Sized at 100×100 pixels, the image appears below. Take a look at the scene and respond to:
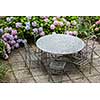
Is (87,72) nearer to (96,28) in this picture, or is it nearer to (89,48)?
(89,48)

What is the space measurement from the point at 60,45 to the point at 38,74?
0.68 meters

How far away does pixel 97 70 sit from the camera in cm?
554

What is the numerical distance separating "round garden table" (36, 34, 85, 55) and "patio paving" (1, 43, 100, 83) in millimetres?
435

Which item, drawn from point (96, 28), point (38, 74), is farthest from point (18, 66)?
point (96, 28)

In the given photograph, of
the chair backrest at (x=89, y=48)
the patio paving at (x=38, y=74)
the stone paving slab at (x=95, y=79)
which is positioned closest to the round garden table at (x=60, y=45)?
the chair backrest at (x=89, y=48)

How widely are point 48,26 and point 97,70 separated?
5.53 feet

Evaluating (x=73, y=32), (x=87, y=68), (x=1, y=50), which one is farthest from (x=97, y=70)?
(x=1, y=50)

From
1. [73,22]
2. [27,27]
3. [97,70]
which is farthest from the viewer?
[73,22]

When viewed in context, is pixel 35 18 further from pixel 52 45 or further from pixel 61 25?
pixel 52 45

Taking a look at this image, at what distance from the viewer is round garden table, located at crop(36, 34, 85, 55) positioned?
531 centimetres

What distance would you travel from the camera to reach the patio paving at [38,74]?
5.20 meters

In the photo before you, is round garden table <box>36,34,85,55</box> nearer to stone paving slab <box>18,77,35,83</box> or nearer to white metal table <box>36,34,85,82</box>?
white metal table <box>36,34,85,82</box>

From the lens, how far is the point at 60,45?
551 centimetres

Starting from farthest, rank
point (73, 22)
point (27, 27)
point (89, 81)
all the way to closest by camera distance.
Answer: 1. point (73, 22)
2. point (27, 27)
3. point (89, 81)
